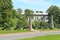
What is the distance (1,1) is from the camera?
1948 inches

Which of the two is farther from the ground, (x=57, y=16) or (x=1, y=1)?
(x=1, y=1)

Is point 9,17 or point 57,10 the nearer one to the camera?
point 9,17

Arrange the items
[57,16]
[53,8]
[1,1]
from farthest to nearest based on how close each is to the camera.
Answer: [53,8] → [57,16] → [1,1]

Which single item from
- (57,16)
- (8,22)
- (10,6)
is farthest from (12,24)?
(57,16)

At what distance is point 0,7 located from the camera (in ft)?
163

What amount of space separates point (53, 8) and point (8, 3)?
Answer: 41579mm

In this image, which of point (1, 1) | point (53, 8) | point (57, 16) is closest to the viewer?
point (1, 1)

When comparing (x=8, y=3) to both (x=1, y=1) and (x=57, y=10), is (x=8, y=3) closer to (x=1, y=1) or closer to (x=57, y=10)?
(x=1, y=1)

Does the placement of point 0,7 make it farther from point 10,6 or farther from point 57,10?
point 57,10

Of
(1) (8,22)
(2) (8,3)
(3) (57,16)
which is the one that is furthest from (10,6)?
(3) (57,16)

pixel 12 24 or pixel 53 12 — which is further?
pixel 53 12

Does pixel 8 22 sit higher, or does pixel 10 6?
pixel 10 6

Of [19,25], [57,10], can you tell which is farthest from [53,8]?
[19,25]

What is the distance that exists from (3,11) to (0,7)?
4.93 feet
